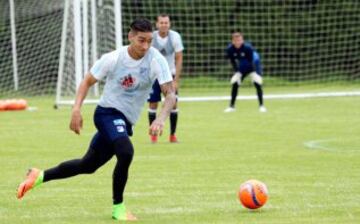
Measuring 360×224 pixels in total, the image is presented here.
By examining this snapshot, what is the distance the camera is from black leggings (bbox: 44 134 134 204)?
8977 millimetres

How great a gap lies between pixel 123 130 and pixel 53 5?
21.0 meters

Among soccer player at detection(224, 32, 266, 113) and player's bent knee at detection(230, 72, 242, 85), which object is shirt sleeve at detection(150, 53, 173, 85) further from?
player's bent knee at detection(230, 72, 242, 85)

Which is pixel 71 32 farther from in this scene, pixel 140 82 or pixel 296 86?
pixel 140 82

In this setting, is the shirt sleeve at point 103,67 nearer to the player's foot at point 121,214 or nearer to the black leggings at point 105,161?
the black leggings at point 105,161

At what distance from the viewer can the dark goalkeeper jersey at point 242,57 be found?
24.3 m

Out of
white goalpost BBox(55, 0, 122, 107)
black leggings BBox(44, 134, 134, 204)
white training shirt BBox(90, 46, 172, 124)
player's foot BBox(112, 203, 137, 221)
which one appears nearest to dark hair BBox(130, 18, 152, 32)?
white training shirt BBox(90, 46, 172, 124)

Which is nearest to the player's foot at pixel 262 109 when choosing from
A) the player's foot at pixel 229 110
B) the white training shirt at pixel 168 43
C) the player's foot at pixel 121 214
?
the player's foot at pixel 229 110

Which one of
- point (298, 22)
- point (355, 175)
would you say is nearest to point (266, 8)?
point (298, 22)

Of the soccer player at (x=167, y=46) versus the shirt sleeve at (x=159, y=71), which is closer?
the shirt sleeve at (x=159, y=71)

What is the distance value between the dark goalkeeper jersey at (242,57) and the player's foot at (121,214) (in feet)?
50.8

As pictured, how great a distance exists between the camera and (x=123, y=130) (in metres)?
9.17

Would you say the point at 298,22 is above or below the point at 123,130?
below

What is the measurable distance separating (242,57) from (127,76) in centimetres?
1526

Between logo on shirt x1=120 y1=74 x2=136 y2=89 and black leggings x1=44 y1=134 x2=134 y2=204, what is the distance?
497mm
